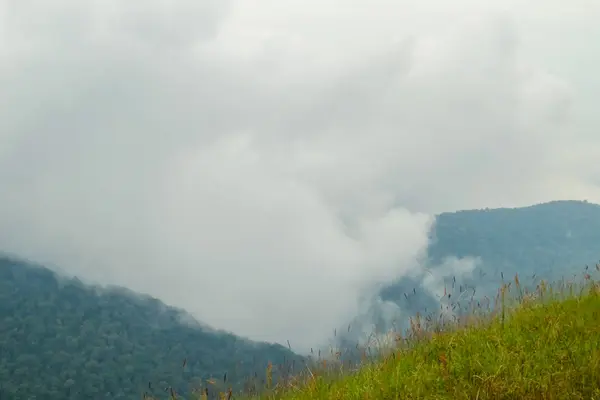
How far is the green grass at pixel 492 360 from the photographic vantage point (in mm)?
4977

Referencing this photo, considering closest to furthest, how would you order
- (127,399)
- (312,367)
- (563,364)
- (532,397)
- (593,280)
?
(532,397) < (563,364) < (312,367) < (593,280) < (127,399)

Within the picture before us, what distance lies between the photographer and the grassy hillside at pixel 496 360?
4.96m

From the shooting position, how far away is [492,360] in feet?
18.3

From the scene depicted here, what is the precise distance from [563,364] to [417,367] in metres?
1.35

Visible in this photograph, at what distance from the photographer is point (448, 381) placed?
5.35m

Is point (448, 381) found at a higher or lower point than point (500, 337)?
lower

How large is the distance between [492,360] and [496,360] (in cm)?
5

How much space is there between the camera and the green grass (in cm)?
498

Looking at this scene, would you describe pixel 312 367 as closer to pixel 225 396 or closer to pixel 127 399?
pixel 225 396

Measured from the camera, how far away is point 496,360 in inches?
221

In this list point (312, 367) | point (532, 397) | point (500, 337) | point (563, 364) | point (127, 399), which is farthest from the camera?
point (127, 399)

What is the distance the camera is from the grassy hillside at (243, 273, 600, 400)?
4.96 m

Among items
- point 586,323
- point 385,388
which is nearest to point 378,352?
point 385,388

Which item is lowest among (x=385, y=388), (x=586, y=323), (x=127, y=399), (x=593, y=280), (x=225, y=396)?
(x=127, y=399)
